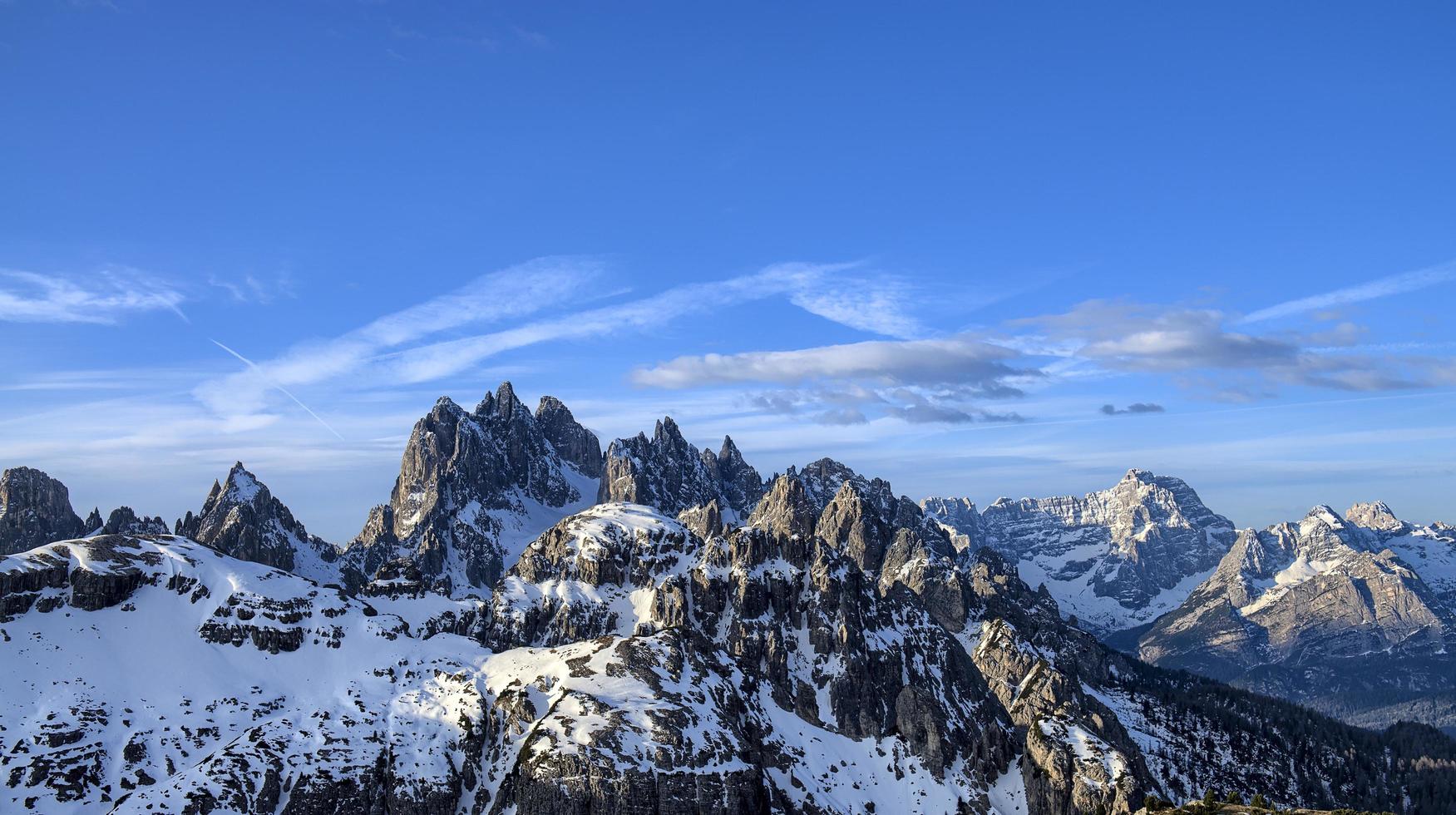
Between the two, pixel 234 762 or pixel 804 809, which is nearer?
pixel 234 762

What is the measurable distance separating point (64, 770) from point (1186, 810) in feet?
619

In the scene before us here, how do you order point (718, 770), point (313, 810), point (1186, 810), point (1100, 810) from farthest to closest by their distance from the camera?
point (718, 770) → point (313, 810) → point (1100, 810) → point (1186, 810)

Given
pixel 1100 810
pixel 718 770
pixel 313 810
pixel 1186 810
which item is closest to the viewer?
pixel 1186 810

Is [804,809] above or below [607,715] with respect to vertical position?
below

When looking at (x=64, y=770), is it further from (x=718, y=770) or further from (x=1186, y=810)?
(x=1186, y=810)

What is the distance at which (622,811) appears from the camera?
180 metres

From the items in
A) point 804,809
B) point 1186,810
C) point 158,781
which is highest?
point 1186,810

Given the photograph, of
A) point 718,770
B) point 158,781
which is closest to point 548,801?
point 718,770

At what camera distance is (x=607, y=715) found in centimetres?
19800

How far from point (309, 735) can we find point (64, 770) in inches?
1637

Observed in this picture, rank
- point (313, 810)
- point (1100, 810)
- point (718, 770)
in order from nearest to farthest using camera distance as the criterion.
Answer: point (1100, 810) < point (313, 810) < point (718, 770)

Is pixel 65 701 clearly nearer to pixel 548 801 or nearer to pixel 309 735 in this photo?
pixel 309 735

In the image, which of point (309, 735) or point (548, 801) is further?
point (309, 735)

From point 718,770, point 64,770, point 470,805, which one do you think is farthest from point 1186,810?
point 64,770
